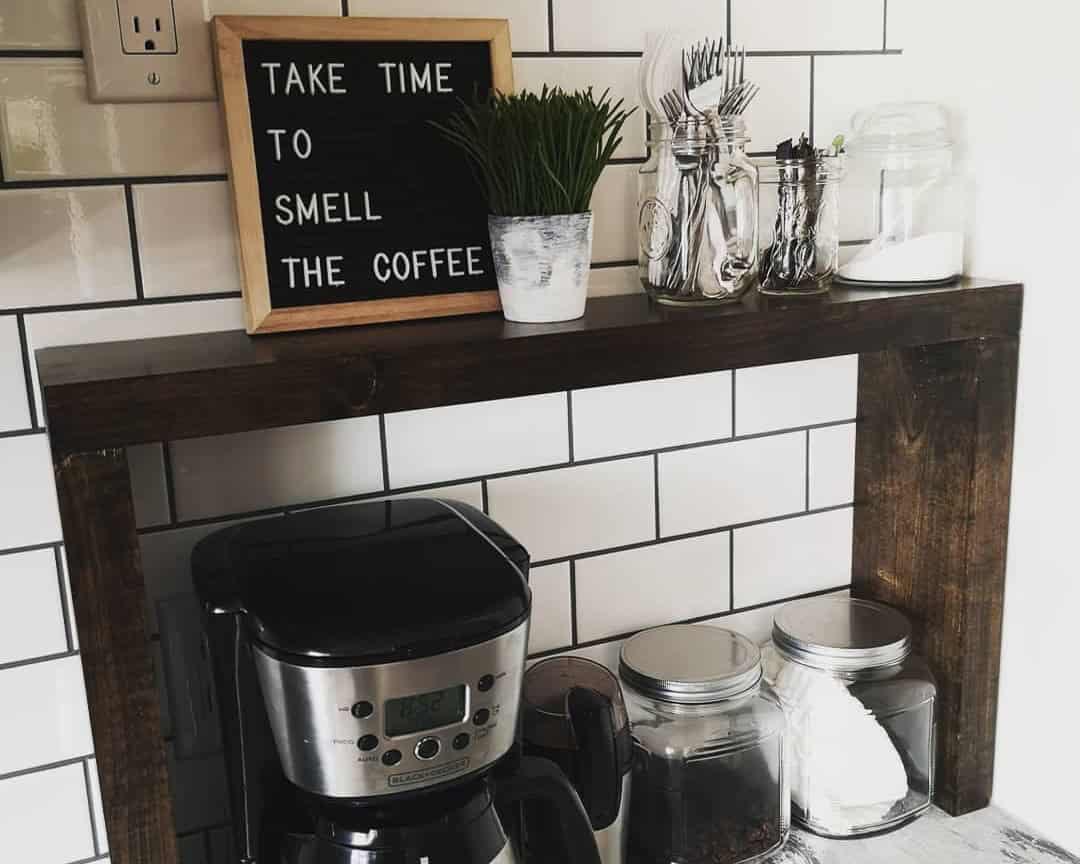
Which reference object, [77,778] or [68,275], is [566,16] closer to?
[68,275]

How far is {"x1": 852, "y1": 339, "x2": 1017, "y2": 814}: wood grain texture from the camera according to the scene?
3.72 ft

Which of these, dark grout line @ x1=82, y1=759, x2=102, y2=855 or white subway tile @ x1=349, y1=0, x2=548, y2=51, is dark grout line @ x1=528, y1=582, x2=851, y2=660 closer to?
dark grout line @ x1=82, y1=759, x2=102, y2=855

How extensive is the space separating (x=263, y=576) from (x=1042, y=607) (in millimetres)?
785

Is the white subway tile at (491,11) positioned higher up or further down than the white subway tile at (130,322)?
higher up

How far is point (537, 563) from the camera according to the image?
1.14 metres

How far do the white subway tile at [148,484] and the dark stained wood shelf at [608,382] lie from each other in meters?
0.10

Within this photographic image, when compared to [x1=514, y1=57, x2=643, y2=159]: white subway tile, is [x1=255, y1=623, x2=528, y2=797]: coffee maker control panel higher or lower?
lower

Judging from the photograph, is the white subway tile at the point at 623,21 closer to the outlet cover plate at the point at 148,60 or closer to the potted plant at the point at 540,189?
the potted plant at the point at 540,189

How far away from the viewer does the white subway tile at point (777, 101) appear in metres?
1.13

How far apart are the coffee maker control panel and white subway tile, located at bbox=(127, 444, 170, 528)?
0.80 ft

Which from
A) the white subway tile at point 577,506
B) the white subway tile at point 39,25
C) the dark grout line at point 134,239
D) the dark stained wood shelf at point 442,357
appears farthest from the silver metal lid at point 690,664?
the white subway tile at point 39,25

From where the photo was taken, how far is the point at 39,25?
852mm

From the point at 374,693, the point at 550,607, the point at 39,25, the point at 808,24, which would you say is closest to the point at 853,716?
the point at 550,607

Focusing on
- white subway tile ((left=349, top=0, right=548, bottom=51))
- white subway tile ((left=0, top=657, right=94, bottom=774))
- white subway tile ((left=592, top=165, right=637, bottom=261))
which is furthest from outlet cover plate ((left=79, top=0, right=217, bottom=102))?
white subway tile ((left=0, top=657, right=94, bottom=774))
